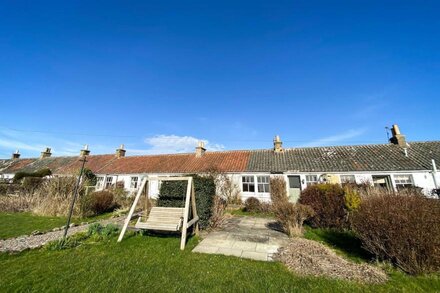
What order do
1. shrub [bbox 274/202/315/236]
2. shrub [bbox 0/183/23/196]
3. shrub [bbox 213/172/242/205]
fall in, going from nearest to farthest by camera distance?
shrub [bbox 274/202/315/236] → shrub [bbox 0/183/23/196] → shrub [bbox 213/172/242/205]

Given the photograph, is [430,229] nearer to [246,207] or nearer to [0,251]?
[0,251]

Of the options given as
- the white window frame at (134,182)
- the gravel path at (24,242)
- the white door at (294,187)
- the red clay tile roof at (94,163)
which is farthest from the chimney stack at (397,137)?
the red clay tile roof at (94,163)

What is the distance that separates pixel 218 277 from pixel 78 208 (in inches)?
440

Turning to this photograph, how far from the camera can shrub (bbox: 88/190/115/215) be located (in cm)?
1250

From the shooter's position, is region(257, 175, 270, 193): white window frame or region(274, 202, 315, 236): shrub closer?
region(274, 202, 315, 236): shrub

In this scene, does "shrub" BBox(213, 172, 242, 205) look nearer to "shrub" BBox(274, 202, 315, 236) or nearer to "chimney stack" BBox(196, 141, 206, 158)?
"chimney stack" BBox(196, 141, 206, 158)

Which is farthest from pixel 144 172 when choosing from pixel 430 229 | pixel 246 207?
pixel 430 229

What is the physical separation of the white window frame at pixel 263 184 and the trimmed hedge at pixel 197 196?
35.0ft

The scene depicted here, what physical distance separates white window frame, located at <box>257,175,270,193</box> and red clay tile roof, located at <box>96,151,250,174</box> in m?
1.99

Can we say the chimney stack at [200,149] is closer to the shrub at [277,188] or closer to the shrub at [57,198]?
the shrub at [277,188]

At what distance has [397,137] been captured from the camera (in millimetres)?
19844

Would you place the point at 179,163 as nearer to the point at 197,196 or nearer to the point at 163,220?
the point at 197,196

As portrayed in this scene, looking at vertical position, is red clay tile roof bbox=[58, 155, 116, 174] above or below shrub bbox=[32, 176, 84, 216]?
above

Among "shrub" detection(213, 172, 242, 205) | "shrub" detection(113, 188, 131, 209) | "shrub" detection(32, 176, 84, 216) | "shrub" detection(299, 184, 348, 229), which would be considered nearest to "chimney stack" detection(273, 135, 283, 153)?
"shrub" detection(213, 172, 242, 205)
